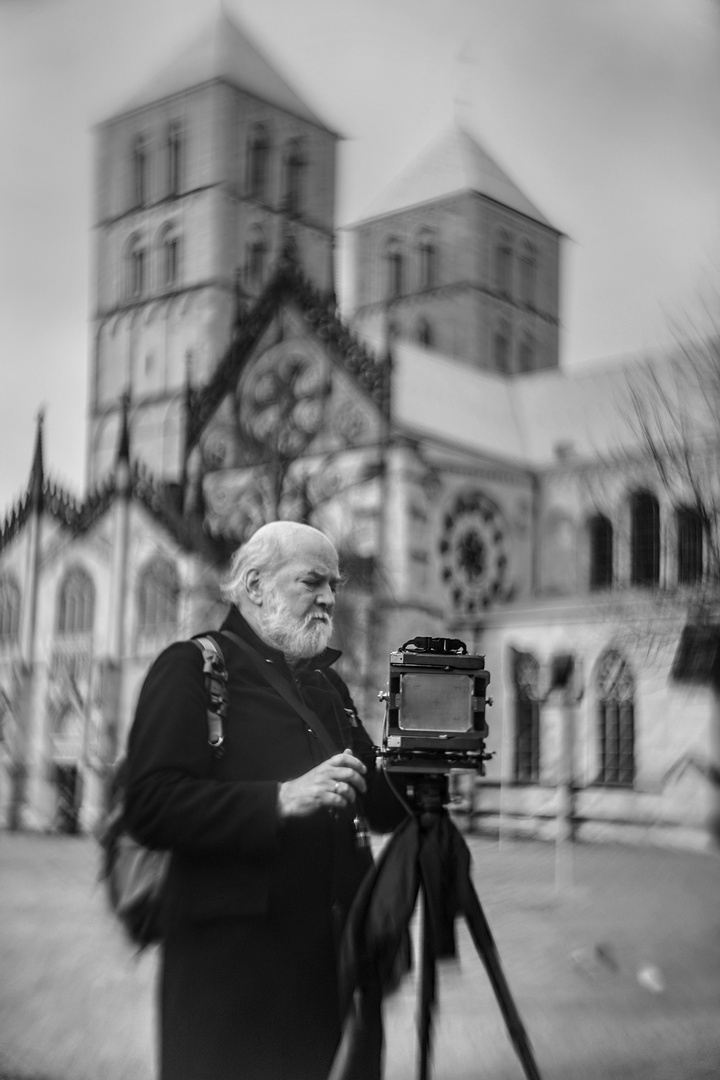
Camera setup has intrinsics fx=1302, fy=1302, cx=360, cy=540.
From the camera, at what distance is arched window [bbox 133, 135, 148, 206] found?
13.4ft

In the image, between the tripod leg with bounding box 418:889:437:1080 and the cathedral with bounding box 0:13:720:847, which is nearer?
the tripod leg with bounding box 418:889:437:1080

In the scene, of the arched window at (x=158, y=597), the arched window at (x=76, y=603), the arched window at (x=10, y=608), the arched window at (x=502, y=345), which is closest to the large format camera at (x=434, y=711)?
the arched window at (x=502, y=345)

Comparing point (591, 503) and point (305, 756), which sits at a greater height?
point (591, 503)

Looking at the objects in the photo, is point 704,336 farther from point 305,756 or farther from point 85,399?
point 305,756

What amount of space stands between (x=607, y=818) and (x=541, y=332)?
2.94 meters

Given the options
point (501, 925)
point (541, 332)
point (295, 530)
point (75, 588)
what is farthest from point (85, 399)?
point (75, 588)

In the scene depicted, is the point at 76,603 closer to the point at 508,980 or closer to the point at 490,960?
the point at 508,980

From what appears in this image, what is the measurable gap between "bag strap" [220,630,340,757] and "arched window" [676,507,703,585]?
475 centimetres

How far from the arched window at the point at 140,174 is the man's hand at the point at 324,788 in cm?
297

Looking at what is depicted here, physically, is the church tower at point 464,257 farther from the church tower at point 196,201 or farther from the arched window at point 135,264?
the arched window at point 135,264

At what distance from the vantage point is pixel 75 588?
7840 mm

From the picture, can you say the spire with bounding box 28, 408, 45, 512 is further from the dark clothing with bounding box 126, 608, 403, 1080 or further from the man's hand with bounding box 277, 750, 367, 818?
the man's hand with bounding box 277, 750, 367, 818

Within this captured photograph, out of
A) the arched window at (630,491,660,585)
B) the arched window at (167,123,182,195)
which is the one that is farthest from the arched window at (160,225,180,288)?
the arched window at (630,491,660,585)

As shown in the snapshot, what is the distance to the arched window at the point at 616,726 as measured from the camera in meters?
9.00
